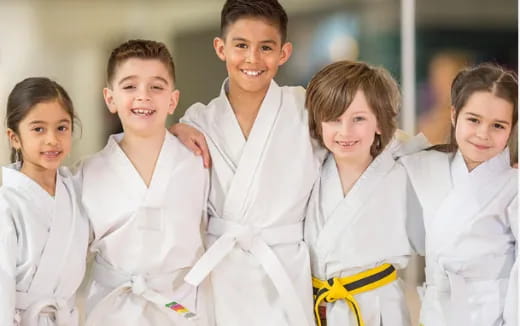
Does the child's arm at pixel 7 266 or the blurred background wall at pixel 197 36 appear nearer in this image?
the child's arm at pixel 7 266

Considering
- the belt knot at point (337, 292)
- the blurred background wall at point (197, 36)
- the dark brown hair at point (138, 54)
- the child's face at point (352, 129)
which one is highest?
the blurred background wall at point (197, 36)

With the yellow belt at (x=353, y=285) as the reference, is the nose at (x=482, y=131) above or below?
above

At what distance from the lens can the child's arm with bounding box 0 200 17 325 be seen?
1.43 meters

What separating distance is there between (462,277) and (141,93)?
0.78 meters

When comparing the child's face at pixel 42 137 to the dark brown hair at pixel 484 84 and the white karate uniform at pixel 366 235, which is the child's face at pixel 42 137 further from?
the dark brown hair at pixel 484 84

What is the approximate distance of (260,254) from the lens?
160 cm

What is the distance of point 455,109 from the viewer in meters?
1.56

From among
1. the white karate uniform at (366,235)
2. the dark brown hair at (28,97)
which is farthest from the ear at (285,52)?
the dark brown hair at (28,97)

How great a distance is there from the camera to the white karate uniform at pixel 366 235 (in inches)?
63.9

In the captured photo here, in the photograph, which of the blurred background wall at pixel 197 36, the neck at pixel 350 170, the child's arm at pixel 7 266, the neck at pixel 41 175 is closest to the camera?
the child's arm at pixel 7 266

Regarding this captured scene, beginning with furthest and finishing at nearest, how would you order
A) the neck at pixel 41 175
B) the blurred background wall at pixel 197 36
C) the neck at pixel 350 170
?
1. the blurred background wall at pixel 197 36
2. the neck at pixel 350 170
3. the neck at pixel 41 175

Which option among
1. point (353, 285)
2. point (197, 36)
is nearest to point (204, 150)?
point (353, 285)

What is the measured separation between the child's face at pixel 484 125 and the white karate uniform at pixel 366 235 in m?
0.19

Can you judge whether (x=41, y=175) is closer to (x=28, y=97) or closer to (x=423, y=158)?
(x=28, y=97)
